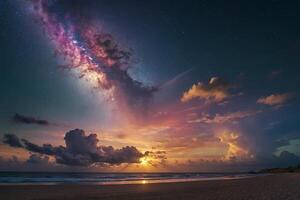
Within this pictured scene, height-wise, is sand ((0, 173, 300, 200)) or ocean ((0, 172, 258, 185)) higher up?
ocean ((0, 172, 258, 185))

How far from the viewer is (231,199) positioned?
1911 centimetres

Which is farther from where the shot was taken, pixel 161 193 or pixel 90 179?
pixel 90 179

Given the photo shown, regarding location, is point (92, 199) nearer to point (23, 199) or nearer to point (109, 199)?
point (109, 199)

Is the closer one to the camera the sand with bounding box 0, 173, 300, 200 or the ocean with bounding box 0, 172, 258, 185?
the sand with bounding box 0, 173, 300, 200

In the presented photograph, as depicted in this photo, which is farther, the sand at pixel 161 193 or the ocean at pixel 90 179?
the ocean at pixel 90 179

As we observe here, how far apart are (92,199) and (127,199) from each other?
254cm

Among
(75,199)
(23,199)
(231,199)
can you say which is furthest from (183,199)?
(23,199)

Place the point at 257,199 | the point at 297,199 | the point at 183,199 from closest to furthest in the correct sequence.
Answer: the point at 297,199
the point at 257,199
the point at 183,199

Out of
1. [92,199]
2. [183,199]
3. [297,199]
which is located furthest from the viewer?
[92,199]

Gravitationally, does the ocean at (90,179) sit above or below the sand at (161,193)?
above

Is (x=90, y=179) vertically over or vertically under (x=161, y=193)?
over

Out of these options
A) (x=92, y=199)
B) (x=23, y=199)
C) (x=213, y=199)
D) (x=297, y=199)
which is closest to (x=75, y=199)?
(x=92, y=199)

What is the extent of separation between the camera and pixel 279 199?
58.5ft

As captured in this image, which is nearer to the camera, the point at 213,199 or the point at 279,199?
the point at 279,199
